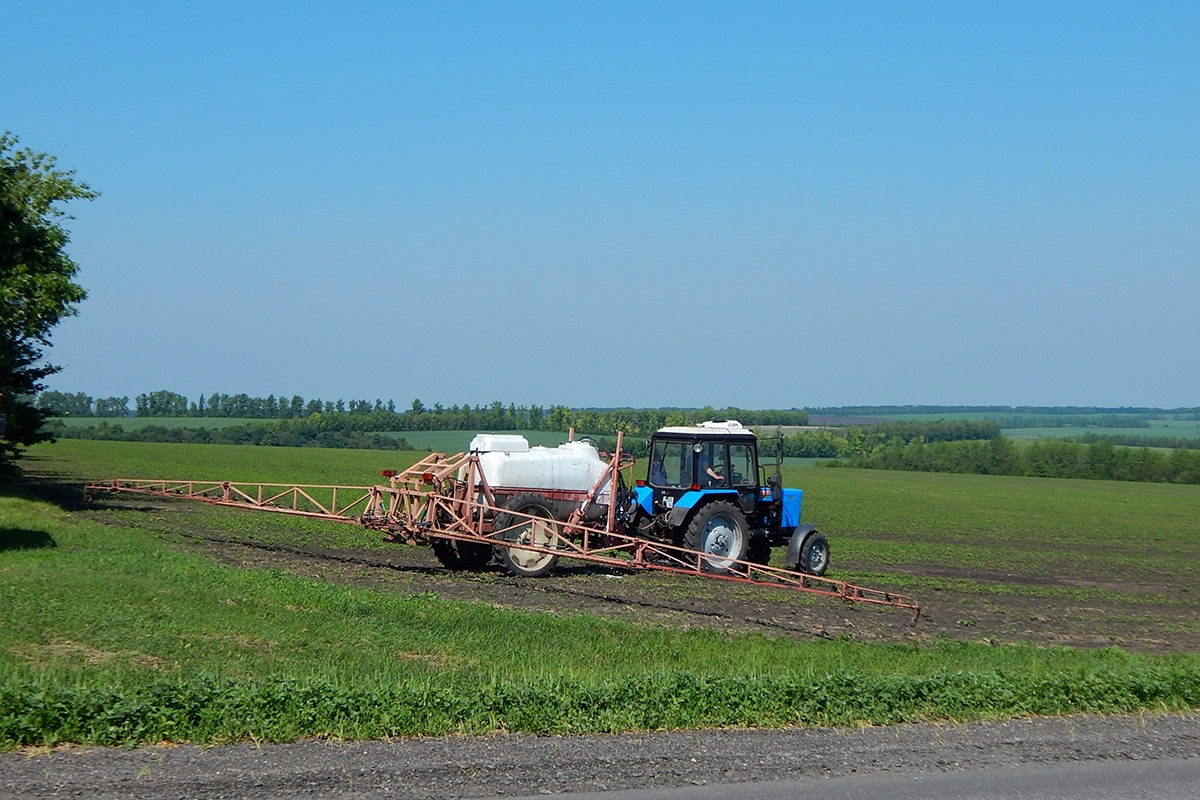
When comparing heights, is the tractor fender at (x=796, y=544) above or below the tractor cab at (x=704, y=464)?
below

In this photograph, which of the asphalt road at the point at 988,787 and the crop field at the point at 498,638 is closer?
the asphalt road at the point at 988,787

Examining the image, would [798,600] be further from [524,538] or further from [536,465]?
[536,465]

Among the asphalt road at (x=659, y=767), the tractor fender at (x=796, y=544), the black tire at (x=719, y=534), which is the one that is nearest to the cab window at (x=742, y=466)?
the black tire at (x=719, y=534)

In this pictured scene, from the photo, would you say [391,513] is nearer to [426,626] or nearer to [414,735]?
[426,626]

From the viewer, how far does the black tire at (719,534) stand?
1969 cm

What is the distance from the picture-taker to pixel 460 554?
20.4 m

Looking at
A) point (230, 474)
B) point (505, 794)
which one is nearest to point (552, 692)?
point (505, 794)

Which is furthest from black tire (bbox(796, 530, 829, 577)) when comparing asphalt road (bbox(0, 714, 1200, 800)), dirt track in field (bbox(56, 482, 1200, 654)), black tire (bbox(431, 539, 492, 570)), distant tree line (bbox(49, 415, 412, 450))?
distant tree line (bbox(49, 415, 412, 450))

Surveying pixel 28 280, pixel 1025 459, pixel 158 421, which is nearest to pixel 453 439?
pixel 28 280

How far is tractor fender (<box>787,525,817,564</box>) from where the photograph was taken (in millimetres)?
20719

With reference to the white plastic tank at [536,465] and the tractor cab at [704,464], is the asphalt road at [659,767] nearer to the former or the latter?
the tractor cab at [704,464]

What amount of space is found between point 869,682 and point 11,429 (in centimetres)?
2934

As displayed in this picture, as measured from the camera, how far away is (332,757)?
24.8 feet

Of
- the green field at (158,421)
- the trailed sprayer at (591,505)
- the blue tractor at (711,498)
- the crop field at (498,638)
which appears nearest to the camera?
the crop field at (498,638)
